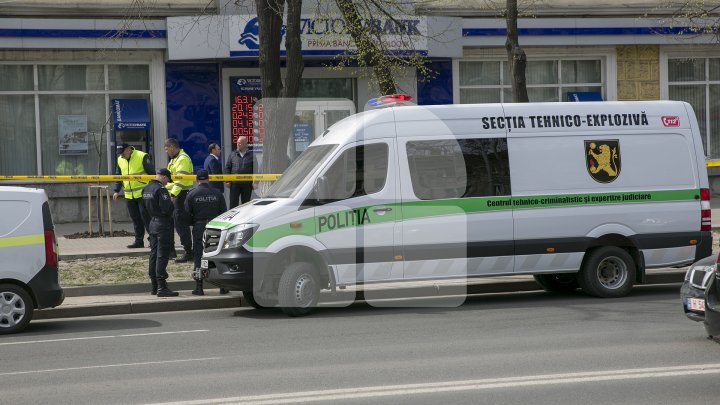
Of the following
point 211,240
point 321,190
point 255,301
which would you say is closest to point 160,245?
point 211,240

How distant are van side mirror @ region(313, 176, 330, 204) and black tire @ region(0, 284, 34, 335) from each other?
3.41m

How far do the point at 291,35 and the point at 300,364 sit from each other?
8379 mm

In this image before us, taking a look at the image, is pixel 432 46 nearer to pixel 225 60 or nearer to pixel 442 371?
pixel 225 60

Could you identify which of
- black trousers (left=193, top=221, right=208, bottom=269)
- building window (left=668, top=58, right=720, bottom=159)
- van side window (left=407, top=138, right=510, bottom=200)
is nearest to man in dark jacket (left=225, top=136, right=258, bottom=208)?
black trousers (left=193, top=221, right=208, bottom=269)

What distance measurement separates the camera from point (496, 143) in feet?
41.9

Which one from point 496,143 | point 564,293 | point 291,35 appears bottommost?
point 564,293

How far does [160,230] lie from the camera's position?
45.1 feet

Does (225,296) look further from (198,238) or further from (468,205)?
(468,205)

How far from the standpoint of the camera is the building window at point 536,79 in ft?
82.7

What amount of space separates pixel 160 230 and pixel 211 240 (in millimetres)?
1495

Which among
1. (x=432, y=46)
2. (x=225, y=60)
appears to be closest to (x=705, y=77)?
(x=432, y=46)

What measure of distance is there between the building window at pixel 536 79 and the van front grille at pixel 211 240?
13486mm

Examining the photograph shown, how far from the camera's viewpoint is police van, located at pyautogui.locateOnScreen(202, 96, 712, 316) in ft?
39.7

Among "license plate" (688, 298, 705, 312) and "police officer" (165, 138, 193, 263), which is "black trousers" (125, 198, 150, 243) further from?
"license plate" (688, 298, 705, 312)
